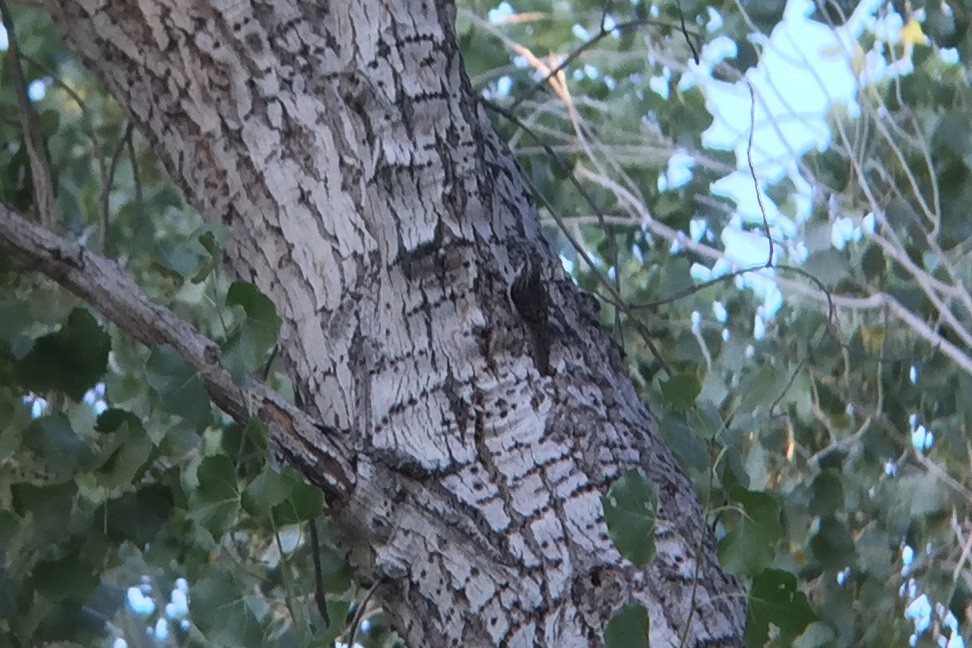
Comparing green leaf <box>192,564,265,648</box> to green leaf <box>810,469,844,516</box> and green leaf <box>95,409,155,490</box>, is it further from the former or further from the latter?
green leaf <box>810,469,844,516</box>

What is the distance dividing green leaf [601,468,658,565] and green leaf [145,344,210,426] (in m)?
0.20

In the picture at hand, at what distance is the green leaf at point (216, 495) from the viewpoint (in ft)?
1.64

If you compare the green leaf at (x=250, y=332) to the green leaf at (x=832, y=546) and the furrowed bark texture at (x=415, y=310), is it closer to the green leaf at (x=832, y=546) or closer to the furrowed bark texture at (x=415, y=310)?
the furrowed bark texture at (x=415, y=310)

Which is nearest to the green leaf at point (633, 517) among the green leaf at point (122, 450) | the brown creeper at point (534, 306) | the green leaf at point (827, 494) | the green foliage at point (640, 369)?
the green foliage at point (640, 369)

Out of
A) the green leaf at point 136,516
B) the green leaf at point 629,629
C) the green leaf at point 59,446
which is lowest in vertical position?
the green leaf at point 629,629

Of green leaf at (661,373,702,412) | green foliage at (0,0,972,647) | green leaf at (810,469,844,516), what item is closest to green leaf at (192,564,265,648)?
green foliage at (0,0,972,647)

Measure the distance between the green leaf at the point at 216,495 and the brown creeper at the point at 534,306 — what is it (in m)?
0.16

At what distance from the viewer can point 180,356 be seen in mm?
511

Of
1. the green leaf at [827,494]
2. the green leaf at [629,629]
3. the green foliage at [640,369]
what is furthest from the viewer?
the green leaf at [827,494]

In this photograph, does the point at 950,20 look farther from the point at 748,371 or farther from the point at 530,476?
the point at 530,476

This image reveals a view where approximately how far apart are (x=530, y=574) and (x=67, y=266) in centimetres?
28

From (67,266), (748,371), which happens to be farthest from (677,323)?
(67,266)

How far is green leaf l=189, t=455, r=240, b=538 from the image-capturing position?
50 centimetres

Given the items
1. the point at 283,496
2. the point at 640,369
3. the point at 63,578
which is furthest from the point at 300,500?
the point at 640,369
